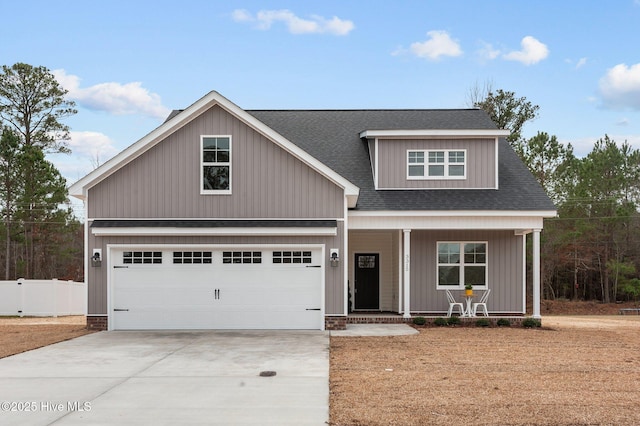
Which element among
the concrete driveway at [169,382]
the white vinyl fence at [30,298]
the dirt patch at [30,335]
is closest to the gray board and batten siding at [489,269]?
the concrete driveway at [169,382]

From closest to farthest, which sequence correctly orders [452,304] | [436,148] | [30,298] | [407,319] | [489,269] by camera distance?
[407,319], [452,304], [489,269], [436,148], [30,298]

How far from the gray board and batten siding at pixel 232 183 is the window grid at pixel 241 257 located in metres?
0.94

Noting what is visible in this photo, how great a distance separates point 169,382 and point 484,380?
15.0 ft

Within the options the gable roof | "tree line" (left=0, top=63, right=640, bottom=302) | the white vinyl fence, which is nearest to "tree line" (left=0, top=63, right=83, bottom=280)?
"tree line" (left=0, top=63, right=640, bottom=302)

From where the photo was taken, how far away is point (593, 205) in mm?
36812

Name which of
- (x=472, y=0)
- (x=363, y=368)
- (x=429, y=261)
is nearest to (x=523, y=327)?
(x=429, y=261)

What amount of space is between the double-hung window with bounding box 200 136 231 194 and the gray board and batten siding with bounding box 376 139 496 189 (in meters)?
4.58

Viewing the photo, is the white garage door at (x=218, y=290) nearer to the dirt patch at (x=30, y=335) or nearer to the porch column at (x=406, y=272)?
the dirt patch at (x=30, y=335)

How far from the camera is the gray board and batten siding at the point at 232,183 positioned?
1702cm

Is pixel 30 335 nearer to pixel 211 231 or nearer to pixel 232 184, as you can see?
pixel 211 231

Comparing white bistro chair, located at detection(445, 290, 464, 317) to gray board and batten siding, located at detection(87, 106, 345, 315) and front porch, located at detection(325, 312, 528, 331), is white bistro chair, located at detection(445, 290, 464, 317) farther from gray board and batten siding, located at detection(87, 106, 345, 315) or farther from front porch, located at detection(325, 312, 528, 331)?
gray board and batten siding, located at detection(87, 106, 345, 315)

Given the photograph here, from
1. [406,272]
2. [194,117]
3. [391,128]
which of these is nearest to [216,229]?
[194,117]

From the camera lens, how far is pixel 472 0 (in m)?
20.2

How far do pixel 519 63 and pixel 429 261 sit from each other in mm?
14661
